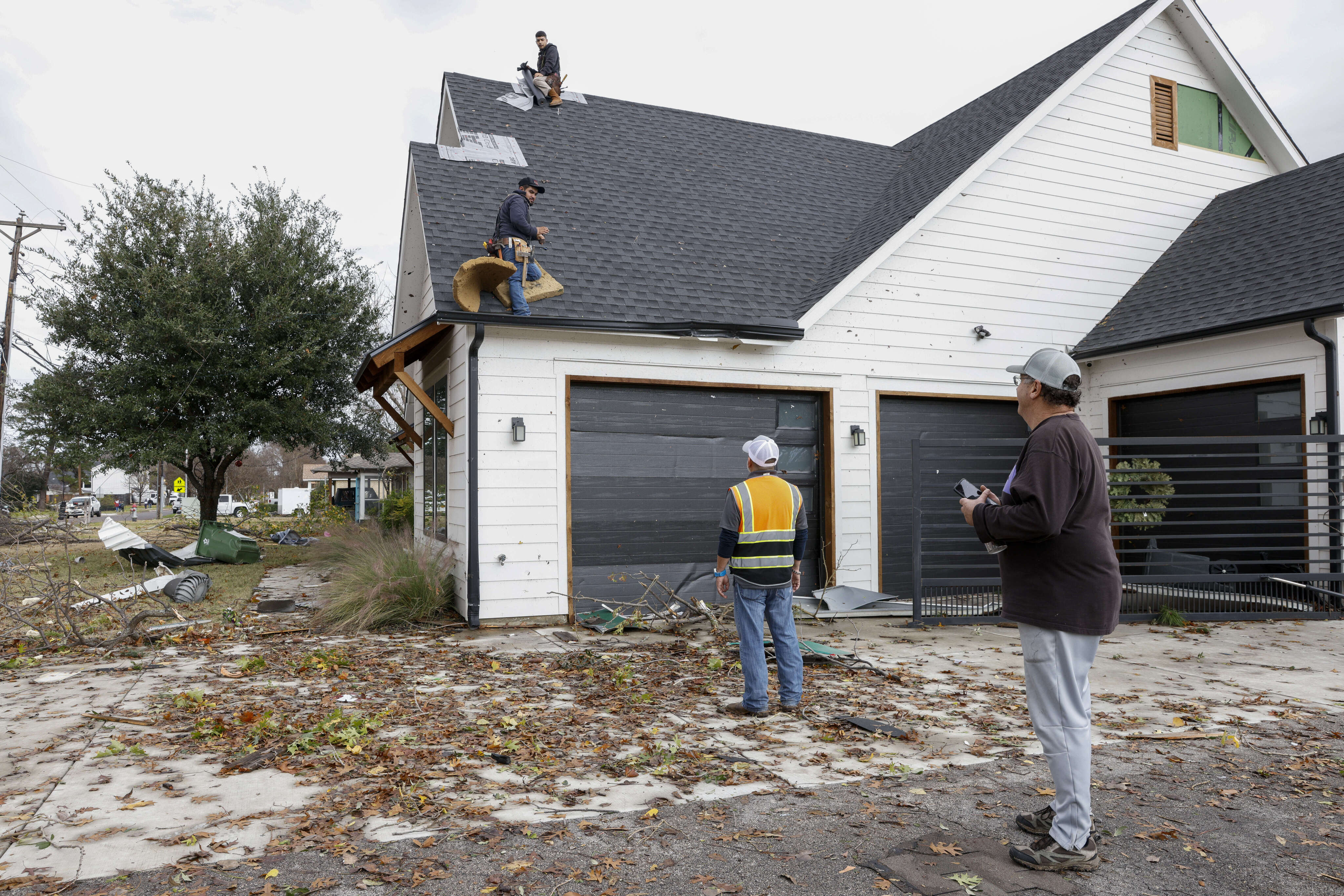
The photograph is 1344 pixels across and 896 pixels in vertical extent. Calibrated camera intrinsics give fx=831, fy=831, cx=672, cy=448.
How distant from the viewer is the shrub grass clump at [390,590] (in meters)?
8.80

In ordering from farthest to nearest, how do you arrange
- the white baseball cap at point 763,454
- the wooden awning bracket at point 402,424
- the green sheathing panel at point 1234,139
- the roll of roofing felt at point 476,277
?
the green sheathing panel at point 1234,139, the wooden awning bracket at point 402,424, the roll of roofing felt at point 476,277, the white baseball cap at point 763,454

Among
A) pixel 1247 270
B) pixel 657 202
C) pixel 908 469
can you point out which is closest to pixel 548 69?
pixel 657 202

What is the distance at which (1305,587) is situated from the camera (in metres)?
9.23

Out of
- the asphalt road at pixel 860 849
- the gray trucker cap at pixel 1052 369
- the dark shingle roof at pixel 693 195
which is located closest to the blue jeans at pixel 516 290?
the dark shingle roof at pixel 693 195

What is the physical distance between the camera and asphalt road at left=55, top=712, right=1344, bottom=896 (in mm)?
3092

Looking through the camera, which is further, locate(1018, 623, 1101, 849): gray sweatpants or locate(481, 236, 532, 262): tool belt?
locate(481, 236, 532, 262): tool belt

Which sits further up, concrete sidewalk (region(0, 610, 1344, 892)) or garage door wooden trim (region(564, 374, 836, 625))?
garage door wooden trim (region(564, 374, 836, 625))

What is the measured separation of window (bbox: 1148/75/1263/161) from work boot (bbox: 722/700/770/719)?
37.7 ft

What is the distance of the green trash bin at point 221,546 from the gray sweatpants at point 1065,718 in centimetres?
1608

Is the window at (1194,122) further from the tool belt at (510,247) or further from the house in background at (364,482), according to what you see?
the house in background at (364,482)

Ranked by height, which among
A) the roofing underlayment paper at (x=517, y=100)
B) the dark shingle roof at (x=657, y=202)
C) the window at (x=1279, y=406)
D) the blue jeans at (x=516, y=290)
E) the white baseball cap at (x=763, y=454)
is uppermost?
the roofing underlayment paper at (x=517, y=100)

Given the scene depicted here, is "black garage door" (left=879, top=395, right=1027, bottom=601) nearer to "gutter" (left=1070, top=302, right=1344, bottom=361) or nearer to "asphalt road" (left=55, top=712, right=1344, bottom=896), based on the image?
"gutter" (left=1070, top=302, right=1344, bottom=361)

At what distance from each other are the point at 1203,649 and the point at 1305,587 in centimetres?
268

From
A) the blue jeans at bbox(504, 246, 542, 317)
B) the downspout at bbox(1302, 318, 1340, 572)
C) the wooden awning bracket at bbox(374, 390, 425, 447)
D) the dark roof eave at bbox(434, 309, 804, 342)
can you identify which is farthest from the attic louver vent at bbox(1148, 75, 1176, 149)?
the wooden awning bracket at bbox(374, 390, 425, 447)
